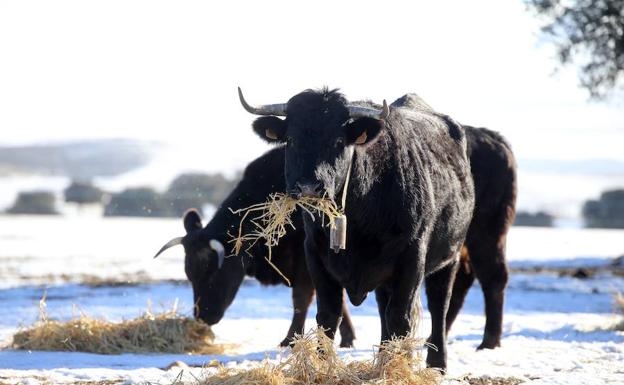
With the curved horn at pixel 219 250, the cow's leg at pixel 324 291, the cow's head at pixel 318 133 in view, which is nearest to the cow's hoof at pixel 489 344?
the curved horn at pixel 219 250

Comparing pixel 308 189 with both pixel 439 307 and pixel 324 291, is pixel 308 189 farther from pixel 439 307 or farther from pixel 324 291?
pixel 439 307

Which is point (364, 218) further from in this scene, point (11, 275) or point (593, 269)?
point (593, 269)

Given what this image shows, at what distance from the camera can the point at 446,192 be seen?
318 inches

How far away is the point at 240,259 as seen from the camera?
10.8m

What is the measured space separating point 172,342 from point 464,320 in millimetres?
4539

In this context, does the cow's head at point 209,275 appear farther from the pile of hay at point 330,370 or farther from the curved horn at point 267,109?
the pile of hay at point 330,370

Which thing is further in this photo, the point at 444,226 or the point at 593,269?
the point at 593,269

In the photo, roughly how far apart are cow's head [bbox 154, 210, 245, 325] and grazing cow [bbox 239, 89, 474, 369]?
3.11m

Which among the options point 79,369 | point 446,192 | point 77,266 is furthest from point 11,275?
point 446,192

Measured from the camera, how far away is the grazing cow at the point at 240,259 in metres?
10.5

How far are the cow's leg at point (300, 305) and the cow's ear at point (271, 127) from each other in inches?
143

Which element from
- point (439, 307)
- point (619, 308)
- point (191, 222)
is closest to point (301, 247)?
point (191, 222)

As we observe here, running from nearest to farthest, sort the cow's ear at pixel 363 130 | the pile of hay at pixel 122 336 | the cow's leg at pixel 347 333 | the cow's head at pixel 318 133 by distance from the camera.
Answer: the cow's head at pixel 318 133 → the cow's ear at pixel 363 130 → the pile of hay at pixel 122 336 → the cow's leg at pixel 347 333

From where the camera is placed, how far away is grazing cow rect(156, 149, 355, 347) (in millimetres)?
10531
